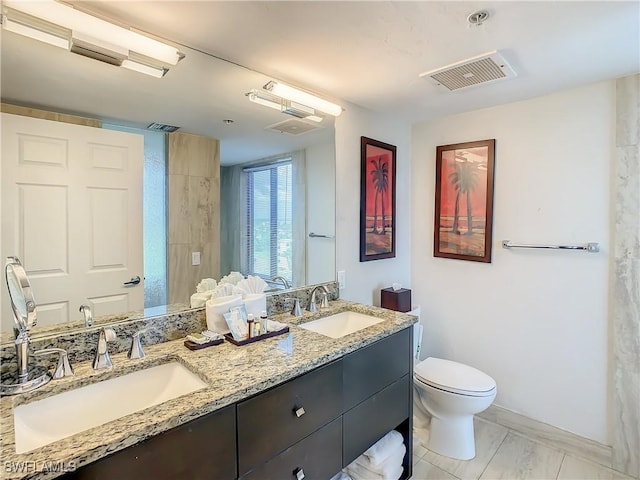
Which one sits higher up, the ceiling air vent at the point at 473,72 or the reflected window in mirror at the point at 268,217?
the ceiling air vent at the point at 473,72

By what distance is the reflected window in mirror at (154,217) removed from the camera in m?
1.44

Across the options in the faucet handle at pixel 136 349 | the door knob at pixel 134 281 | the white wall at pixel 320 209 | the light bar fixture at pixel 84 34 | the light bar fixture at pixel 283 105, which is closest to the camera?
the light bar fixture at pixel 84 34

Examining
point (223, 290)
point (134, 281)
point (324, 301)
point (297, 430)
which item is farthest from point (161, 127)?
point (297, 430)

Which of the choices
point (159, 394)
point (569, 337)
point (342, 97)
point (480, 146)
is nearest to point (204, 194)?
point (159, 394)

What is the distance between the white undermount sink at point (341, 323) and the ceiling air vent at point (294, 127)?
1.10 metres

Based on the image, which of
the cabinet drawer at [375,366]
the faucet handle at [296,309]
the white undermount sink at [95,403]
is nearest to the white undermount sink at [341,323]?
the faucet handle at [296,309]

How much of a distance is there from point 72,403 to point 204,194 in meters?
0.95

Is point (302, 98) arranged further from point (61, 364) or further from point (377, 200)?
point (61, 364)

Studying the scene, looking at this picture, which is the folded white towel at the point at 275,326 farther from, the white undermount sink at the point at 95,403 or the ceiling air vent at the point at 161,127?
the ceiling air vent at the point at 161,127

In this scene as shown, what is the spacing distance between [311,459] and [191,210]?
1.16 meters

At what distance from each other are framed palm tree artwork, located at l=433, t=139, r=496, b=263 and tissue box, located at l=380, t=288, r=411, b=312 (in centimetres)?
48

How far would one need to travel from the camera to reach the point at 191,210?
1591 mm

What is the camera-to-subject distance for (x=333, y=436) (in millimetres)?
1387

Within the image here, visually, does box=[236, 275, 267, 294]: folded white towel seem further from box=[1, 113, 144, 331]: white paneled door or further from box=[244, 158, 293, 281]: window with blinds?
box=[1, 113, 144, 331]: white paneled door
